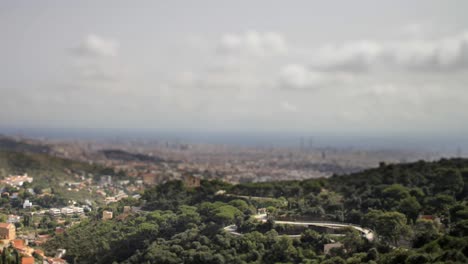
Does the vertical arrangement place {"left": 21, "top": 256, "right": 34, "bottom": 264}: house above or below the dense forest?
below

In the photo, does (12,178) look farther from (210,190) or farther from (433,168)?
(433,168)

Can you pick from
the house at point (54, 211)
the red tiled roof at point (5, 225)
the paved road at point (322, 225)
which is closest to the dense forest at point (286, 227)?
the paved road at point (322, 225)

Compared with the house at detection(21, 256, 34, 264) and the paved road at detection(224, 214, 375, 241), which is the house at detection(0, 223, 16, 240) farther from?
the paved road at detection(224, 214, 375, 241)

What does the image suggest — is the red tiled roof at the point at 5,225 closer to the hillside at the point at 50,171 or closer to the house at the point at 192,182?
the hillside at the point at 50,171

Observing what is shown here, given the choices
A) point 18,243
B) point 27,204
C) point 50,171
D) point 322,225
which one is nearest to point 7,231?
point 18,243

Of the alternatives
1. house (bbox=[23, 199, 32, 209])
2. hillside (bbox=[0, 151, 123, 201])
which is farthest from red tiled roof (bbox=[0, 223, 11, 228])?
hillside (bbox=[0, 151, 123, 201])

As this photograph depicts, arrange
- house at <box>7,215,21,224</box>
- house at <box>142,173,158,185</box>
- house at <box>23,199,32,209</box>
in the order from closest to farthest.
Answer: house at <box>7,215,21,224</box>, house at <box>23,199,32,209</box>, house at <box>142,173,158,185</box>

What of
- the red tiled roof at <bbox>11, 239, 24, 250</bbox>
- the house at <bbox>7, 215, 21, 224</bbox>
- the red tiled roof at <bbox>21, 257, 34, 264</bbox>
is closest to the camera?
the red tiled roof at <bbox>21, 257, 34, 264</bbox>

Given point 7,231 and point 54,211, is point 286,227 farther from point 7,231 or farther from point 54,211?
point 54,211

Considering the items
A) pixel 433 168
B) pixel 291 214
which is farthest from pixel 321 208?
pixel 433 168
